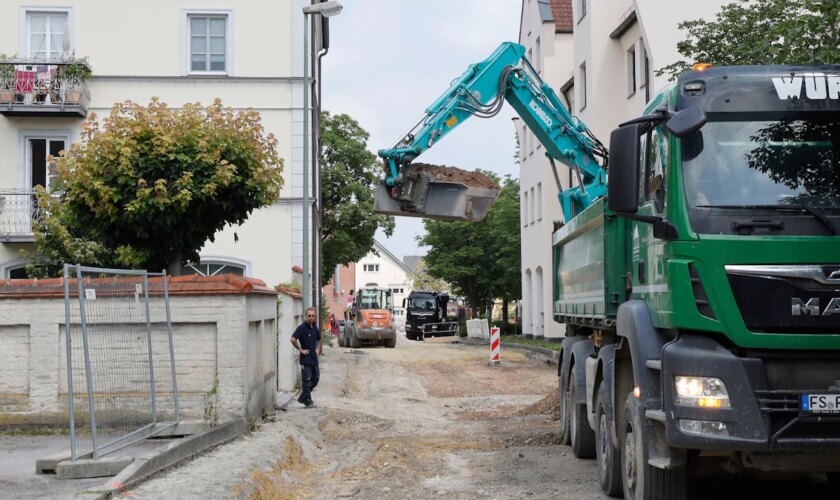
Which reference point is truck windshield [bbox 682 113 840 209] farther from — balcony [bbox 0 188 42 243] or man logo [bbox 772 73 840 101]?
balcony [bbox 0 188 42 243]

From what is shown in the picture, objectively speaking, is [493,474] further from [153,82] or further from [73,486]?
[153,82]

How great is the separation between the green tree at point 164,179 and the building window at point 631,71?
17.0 m

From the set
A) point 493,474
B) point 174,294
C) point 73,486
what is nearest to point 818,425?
point 493,474

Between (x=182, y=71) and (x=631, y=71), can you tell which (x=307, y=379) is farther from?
(x=631, y=71)

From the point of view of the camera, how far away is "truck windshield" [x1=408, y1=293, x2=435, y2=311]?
63750 mm

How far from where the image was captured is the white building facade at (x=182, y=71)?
90.5 feet

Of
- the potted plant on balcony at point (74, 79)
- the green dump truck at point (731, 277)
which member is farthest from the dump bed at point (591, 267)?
the potted plant on balcony at point (74, 79)

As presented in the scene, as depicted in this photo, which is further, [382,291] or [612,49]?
[382,291]

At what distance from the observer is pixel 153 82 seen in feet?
91.3

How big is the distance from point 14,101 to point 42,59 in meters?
1.31

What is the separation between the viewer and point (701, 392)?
7066 millimetres

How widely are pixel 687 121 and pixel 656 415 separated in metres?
2.03

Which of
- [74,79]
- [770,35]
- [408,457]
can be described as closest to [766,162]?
[408,457]

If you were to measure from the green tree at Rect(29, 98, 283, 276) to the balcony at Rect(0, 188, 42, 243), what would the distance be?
28.1 ft
